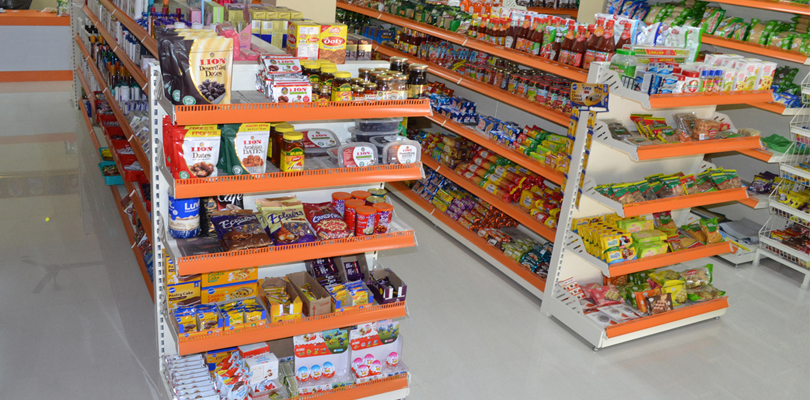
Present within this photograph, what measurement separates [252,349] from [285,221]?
2.00 feet

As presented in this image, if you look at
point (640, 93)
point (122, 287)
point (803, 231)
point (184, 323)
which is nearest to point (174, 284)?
point (184, 323)

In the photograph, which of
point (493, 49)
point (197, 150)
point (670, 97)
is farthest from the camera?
point (493, 49)

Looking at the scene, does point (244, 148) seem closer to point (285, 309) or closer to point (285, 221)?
point (285, 221)

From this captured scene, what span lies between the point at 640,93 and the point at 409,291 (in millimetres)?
1941

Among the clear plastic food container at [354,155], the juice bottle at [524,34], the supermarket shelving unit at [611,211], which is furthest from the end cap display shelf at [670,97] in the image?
the clear plastic food container at [354,155]

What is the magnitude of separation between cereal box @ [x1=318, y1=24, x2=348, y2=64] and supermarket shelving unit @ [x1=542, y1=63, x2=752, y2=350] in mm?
1586

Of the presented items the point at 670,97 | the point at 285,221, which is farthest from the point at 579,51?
the point at 285,221

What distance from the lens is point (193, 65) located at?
7.39 ft

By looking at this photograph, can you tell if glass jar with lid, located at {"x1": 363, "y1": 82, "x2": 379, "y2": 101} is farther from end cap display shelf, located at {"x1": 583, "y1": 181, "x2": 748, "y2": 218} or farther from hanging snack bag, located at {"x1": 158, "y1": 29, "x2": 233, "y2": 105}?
end cap display shelf, located at {"x1": 583, "y1": 181, "x2": 748, "y2": 218}

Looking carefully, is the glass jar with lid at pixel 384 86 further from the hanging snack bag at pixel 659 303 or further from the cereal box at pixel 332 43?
the hanging snack bag at pixel 659 303

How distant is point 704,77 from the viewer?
3654 mm

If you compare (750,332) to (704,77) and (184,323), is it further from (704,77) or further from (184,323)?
(184,323)

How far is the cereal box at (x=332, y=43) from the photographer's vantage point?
9.56ft

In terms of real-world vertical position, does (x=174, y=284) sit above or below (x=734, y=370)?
above
